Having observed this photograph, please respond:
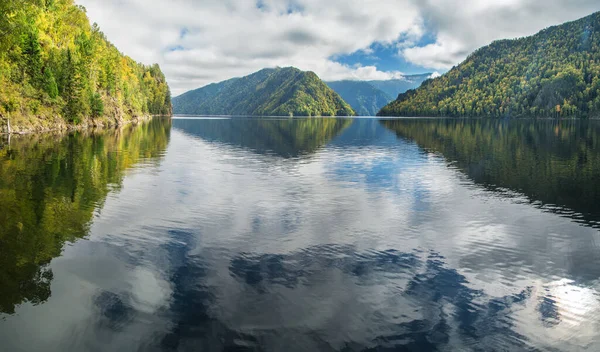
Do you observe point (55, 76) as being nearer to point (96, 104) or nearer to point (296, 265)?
point (96, 104)

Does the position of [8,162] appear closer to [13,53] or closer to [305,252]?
[305,252]

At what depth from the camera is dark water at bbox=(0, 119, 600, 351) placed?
13.3m

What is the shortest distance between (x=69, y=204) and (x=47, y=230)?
6.39m

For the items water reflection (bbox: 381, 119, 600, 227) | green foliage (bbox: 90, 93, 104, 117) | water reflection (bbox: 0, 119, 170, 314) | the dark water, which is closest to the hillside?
green foliage (bbox: 90, 93, 104, 117)

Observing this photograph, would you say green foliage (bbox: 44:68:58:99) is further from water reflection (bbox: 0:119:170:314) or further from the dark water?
the dark water

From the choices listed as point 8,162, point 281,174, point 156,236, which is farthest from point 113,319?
point 8,162

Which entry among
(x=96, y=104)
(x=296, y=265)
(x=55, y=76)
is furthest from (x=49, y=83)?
(x=296, y=265)

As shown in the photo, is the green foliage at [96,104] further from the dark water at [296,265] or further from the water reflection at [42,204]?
the dark water at [296,265]

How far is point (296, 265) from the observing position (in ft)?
61.8

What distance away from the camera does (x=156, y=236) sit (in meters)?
22.8

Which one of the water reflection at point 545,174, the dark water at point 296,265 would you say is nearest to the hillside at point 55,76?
the dark water at point 296,265

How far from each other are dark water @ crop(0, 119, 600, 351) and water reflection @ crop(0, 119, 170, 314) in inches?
5.5

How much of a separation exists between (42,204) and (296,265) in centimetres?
2026

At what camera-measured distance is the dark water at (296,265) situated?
13305mm
